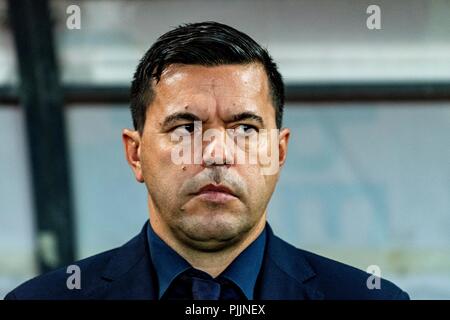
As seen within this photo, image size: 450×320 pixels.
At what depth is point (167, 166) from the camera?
4.60 feet

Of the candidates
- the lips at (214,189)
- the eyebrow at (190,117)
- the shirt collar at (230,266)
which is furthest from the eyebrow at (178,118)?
the shirt collar at (230,266)

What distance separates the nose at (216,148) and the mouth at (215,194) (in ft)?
0.13

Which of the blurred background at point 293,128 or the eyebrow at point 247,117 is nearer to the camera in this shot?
the eyebrow at point 247,117

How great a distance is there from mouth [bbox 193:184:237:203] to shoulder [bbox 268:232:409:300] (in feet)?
0.66

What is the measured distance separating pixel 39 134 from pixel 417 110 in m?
1.46

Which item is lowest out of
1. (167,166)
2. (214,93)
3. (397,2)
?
(167,166)

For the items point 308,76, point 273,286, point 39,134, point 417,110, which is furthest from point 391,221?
point 273,286

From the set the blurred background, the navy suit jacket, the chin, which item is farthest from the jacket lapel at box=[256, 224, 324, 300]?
the blurred background

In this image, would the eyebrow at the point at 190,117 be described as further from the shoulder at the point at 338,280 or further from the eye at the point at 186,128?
the shoulder at the point at 338,280

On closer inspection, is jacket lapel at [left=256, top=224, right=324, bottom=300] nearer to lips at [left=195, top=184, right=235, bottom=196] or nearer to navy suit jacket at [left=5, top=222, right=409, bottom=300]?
navy suit jacket at [left=5, top=222, right=409, bottom=300]

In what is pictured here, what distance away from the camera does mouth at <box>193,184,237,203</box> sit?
1.36 meters

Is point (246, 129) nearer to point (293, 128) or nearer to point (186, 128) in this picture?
point (186, 128)

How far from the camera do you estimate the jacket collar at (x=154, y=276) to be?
1446 mm
